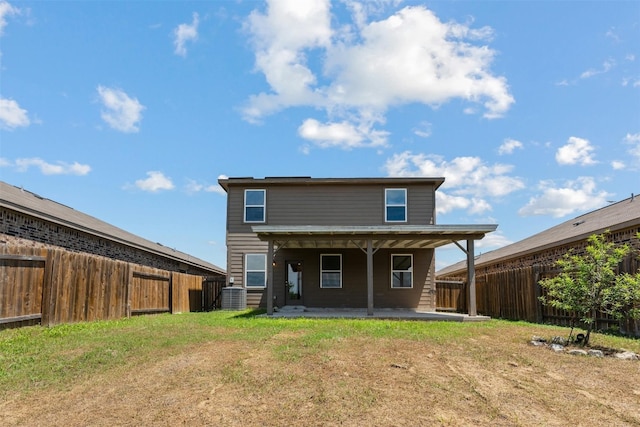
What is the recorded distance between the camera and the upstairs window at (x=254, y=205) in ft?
57.0

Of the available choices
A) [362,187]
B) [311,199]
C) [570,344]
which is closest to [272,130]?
[311,199]

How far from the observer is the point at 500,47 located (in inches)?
478

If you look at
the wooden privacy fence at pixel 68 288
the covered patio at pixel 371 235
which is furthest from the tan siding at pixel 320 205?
the wooden privacy fence at pixel 68 288

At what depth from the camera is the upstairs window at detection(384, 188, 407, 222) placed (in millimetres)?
17047

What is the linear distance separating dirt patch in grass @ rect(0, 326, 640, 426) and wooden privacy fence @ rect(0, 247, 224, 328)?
3.74 m

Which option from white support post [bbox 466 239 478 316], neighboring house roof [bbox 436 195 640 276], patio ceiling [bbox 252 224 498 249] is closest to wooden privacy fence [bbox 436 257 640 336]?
neighboring house roof [bbox 436 195 640 276]

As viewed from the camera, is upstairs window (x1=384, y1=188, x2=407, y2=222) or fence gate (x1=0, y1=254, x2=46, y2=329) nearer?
fence gate (x1=0, y1=254, x2=46, y2=329)

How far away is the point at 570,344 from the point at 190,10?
38.1ft

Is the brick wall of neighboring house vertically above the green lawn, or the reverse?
the brick wall of neighboring house

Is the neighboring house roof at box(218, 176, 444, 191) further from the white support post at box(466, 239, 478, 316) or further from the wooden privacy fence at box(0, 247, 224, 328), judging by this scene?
the wooden privacy fence at box(0, 247, 224, 328)

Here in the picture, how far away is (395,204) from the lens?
17125 millimetres

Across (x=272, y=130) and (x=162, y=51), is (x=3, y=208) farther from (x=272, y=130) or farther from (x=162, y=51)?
(x=272, y=130)

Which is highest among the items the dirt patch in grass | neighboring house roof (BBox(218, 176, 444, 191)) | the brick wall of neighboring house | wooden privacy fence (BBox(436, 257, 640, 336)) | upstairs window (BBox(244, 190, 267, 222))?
neighboring house roof (BBox(218, 176, 444, 191))

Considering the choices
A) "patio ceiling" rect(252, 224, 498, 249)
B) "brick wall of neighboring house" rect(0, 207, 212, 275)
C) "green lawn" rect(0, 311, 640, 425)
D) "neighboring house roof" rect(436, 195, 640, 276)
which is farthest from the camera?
"patio ceiling" rect(252, 224, 498, 249)
